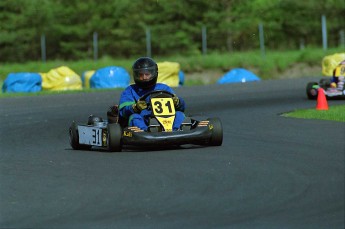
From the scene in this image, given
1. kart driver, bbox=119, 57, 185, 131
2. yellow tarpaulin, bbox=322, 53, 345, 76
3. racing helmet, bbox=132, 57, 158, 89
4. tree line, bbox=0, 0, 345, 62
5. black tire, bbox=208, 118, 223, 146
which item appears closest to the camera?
black tire, bbox=208, 118, 223, 146

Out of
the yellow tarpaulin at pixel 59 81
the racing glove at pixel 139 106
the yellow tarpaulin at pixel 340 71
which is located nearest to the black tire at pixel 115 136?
the racing glove at pixel 139 106

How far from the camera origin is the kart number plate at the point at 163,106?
10648mm

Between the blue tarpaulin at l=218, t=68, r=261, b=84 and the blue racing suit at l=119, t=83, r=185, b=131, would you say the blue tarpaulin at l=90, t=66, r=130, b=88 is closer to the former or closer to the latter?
the blue tarpaulin at l=218, t=68, r=261, b=84

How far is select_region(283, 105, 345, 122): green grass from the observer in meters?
14.0

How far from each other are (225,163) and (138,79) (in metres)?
2.40

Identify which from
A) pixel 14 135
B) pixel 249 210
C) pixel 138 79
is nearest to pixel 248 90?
pixel 14 135

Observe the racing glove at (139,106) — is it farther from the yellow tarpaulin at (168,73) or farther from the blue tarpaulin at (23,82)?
the yellow tarpaulin at (168,73)

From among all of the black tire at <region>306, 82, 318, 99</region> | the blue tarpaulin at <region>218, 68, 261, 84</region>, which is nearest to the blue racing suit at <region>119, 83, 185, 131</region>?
the black tire at <region>306, 82, 318, 99</region>

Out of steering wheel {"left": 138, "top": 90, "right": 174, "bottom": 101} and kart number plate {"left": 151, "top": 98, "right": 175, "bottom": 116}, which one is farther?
steering wheel {"left": 138, "top": 90, "right": 174, "bottom": 101}

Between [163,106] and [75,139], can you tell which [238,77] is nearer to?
[75,139]

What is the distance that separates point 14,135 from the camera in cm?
1361

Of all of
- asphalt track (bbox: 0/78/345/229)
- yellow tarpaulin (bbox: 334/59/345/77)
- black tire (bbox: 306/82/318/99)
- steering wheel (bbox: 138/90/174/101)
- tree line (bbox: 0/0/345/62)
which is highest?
tree line (bbox: 0/0/345/62)

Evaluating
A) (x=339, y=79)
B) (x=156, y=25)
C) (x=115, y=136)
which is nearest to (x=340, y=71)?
(x=339, y=79)

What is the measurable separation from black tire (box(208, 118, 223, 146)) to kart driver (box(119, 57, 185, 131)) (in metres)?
0.36
